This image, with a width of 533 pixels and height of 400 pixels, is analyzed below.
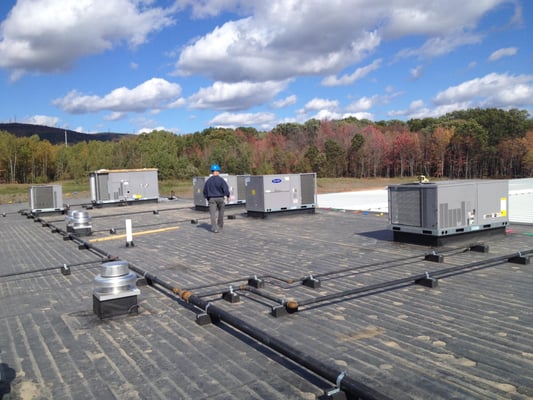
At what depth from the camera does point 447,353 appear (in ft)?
14.0

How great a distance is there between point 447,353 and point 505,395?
0.81 meters

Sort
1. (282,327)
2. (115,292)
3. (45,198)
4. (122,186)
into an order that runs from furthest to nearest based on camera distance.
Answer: (122,186) < (45,198) < (115,292) < (282,327)

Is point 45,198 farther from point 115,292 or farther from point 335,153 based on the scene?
point 335,153

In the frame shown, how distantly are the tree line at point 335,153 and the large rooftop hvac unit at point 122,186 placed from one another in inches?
953

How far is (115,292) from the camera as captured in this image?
5.58 metres

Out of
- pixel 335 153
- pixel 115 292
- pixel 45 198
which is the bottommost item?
pixel 115 292

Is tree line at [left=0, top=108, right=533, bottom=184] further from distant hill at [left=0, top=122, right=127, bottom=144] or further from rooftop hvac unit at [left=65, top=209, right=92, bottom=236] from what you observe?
distant hill at [left=0, top=122, right=127, bottom=144]

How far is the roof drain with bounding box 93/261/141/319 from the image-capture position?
5.57m

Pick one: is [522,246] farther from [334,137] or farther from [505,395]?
[334,137]

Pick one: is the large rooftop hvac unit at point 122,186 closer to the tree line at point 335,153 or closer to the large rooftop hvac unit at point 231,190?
the large rooftop hvac unit at point 231,190

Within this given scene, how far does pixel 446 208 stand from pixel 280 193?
735 cm

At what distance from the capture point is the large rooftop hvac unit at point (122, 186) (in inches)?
902

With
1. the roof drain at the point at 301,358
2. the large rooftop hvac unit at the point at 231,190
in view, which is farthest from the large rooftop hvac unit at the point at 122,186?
the roof drain at the point at 301,358

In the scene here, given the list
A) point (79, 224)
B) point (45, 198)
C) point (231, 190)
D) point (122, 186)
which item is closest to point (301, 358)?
point (79, 224)
